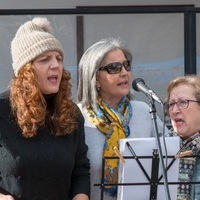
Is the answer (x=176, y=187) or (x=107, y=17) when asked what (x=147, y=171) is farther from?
(x=107, y=17)

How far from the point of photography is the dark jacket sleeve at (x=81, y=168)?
310 cm

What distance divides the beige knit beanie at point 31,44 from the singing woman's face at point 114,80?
0.41 m

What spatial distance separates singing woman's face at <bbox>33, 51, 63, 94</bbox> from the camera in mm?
2969

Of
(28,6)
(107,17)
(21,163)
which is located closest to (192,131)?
(21,163)

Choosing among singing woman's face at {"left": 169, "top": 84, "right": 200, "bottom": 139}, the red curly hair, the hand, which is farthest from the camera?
singing woman's face at {"left": 169, "top": 84, "right": 200, "bottom": 139}

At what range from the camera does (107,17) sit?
501 cm

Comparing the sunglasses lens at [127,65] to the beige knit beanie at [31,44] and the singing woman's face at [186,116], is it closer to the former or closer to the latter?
the singing woman's face at [186,116]

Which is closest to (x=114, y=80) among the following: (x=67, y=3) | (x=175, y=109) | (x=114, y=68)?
(x=114, y=68)

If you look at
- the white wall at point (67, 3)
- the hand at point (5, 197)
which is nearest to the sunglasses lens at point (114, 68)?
the hand at point (5, 197)

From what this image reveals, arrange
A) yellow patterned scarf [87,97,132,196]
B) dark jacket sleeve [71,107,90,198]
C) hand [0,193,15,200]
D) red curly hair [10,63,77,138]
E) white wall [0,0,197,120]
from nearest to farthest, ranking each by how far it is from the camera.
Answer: hand [0,193,15,200] < red curly hair [10,63,77,138] < dark jacket sleeve [71,107,90,198] < yellow patterned scarf [87,97,132,196] < white wall [0,0,197,120]

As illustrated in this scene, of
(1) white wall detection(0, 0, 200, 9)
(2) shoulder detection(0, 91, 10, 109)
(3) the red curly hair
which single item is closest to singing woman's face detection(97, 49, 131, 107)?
(3) the red curly hair

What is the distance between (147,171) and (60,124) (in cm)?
48

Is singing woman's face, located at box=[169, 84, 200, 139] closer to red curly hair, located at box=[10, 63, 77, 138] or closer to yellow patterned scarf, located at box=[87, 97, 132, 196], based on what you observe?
yellow patterned scarf, located at box=[87, 97, 132, 196]

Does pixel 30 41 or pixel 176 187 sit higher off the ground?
pixel 30 41
